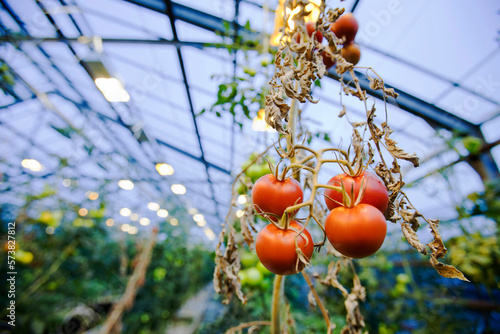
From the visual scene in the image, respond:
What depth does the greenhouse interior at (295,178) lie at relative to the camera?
19.5 inches

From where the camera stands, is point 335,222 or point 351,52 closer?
point 335,222

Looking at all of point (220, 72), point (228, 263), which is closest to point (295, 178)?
point (228, 263)

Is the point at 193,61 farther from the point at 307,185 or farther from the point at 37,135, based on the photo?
the point at 37,135

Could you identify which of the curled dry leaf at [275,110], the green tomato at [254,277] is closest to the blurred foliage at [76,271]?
the green tomato at [254,277]

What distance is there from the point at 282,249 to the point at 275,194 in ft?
0.37

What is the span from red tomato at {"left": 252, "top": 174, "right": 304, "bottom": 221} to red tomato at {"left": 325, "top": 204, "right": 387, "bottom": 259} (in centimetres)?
10

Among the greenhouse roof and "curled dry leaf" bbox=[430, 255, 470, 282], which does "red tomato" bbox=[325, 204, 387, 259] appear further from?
the greenhouse roof

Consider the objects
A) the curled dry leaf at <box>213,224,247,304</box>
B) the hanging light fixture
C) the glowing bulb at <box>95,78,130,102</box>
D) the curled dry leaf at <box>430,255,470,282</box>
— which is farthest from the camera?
the glowing bulb at <box>95,78,130,102</box>

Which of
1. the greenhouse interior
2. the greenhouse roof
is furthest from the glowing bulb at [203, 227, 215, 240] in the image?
the greenhouse interior

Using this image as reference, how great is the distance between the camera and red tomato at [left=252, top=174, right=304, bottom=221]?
0.51 metres

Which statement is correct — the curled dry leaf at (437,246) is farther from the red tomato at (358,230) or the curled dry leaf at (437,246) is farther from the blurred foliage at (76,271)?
the blurred foliage at (76,271)

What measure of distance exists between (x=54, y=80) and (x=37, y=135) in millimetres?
2757

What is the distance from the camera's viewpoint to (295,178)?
0.64 m

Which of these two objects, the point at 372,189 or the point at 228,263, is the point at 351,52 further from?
the point at 228,263
